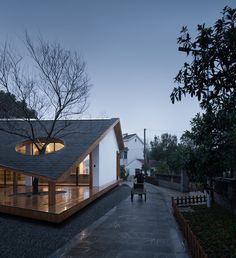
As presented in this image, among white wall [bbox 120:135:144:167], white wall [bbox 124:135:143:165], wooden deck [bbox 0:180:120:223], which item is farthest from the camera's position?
white wall [bbox 124:135:143:165]

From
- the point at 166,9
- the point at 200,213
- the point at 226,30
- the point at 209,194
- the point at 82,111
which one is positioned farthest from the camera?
the point at 82,111

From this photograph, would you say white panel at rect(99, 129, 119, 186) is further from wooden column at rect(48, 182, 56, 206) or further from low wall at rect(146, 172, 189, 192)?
wooden column at rect(48, 182, 56, 206)

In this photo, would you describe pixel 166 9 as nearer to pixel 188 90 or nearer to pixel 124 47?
pixel 188 90

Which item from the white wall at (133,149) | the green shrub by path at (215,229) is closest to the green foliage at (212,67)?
the green shrub by path at (215,229)

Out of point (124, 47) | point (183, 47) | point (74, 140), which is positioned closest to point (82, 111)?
point (74, 140)

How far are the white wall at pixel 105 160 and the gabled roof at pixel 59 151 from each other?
1.52 metres

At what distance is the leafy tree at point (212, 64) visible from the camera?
4109 millimetres

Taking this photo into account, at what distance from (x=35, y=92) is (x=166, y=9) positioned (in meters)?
11.1

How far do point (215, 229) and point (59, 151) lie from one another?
9525mm

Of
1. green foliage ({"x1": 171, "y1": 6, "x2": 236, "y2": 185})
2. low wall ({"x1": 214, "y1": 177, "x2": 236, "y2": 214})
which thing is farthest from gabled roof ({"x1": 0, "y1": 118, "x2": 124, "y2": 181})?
green foliage ({"x1": 171, "y1": 6, "x2": 236, "y2": 185})

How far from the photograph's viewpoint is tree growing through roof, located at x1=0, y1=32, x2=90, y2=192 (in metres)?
17.9

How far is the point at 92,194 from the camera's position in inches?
660

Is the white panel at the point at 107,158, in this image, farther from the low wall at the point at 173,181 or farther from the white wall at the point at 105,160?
the low wall at the point at 173,181

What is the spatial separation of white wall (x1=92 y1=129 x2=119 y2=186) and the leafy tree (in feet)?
55.8
